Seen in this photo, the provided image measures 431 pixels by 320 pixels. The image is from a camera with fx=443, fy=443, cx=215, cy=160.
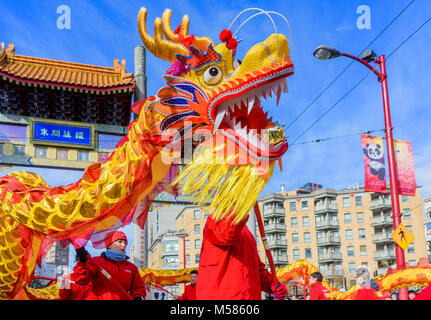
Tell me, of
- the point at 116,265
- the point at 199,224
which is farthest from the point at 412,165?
the point at 199,224

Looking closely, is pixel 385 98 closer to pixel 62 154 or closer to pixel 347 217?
pixel 62 154

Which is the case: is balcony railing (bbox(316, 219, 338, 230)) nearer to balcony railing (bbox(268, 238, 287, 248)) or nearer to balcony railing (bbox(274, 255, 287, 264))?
balcony railing (bbox(268, 238, 287, 248))

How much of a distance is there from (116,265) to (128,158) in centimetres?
137

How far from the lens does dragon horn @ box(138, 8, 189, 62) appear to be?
9.68 feet

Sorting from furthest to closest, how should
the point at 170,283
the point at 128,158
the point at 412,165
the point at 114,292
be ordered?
the point at 170,283 → the point at 412,165 → the point at 114,292 → the point at 128,158

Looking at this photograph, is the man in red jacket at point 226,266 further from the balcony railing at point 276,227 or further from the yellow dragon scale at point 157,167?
the balcony railing at point 276,227

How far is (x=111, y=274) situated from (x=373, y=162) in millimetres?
5743

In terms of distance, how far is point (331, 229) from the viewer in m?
42.9

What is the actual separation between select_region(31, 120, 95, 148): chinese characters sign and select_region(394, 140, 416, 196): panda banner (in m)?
5.92

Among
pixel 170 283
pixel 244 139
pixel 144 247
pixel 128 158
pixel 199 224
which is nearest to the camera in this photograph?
pixel 244 139

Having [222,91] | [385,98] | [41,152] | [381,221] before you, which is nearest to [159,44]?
[222,91]

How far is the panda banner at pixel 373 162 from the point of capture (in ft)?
26.1
